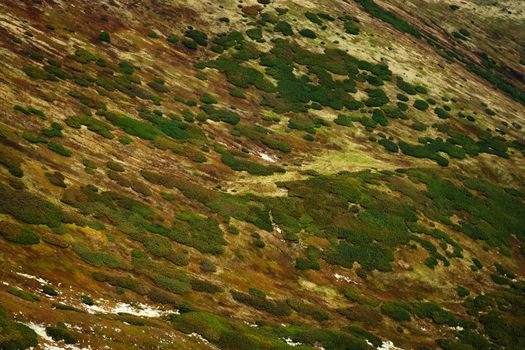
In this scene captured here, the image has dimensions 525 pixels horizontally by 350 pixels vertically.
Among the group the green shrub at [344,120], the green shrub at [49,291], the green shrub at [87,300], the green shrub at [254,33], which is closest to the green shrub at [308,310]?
the green shrub at [87,300]

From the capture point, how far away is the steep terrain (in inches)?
1330

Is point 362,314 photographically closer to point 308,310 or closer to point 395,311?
point 395,311

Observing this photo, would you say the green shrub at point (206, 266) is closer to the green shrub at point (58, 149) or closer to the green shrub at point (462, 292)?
the green shrub at point (58, 149)

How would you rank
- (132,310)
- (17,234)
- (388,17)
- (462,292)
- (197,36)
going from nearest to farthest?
(132,310)
(17,234)
(462,292)
(197,36)
(388,17)

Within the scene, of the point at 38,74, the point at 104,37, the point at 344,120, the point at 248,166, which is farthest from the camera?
the point at 344,120

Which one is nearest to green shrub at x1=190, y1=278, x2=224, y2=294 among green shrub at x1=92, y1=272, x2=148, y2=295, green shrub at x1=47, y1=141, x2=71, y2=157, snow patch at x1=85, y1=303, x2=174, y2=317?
snow patch at x1=85, y1=303, x2=174, y2=317

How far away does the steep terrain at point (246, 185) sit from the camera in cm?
3378

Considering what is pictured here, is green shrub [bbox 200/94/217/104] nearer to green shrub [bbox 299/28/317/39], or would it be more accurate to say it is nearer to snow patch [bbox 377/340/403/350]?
green shrub [bbox 299/28/317/39]

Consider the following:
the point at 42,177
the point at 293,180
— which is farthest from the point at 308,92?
the point at 42,177

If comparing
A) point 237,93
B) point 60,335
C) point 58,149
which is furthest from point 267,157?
point 60,335

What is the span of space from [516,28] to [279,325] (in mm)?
119382

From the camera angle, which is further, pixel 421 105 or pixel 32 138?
pixel 421 105

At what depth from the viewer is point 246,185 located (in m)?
54.6

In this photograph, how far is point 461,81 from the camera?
96.1 metres
